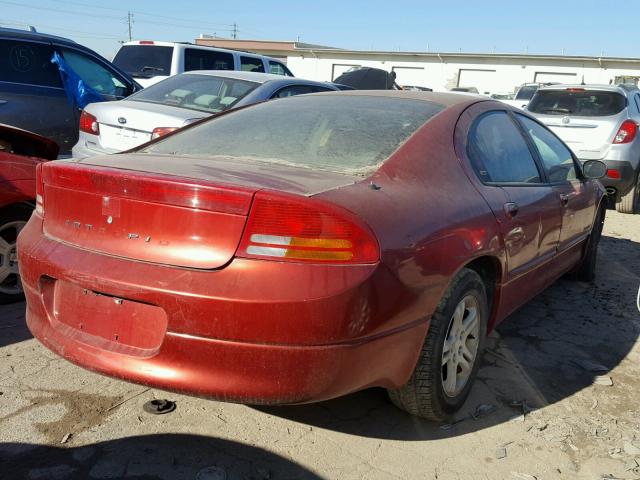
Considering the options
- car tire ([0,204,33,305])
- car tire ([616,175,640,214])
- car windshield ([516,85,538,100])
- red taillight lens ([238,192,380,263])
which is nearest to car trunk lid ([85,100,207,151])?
car tire ([0,204,33,305])

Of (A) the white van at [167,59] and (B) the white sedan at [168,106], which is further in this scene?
(A) the white van at [167,59]

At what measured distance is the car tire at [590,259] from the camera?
505cm

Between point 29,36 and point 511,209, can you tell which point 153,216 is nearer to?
point 511,209

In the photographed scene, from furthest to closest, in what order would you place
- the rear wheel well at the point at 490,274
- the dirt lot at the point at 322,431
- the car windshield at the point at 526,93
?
the car windshield at the point at 526,93
the rear wheel well at the point at 490,274
the dirt lot at the point at 322,431

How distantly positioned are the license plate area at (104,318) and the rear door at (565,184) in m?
2.72

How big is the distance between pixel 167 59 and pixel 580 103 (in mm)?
6528

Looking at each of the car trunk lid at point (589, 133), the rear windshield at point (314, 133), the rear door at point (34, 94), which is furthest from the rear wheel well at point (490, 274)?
the car trunk lid at point (589, 133)

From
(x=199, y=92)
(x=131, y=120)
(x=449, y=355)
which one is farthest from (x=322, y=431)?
(x=199, y=92)

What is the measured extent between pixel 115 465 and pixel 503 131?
2.70 meters

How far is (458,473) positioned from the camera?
252 centimetres

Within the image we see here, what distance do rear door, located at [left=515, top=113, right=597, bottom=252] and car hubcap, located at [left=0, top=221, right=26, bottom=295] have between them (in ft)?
10.9

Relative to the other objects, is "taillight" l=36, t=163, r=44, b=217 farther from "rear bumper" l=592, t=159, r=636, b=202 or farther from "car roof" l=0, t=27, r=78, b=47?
"rear bumper" l=592, t=159, r=636, b=202

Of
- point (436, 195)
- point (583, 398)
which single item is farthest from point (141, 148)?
point (583, 398)

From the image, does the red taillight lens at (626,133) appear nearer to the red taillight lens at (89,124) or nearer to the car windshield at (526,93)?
the red taillight lens at (89,124)
